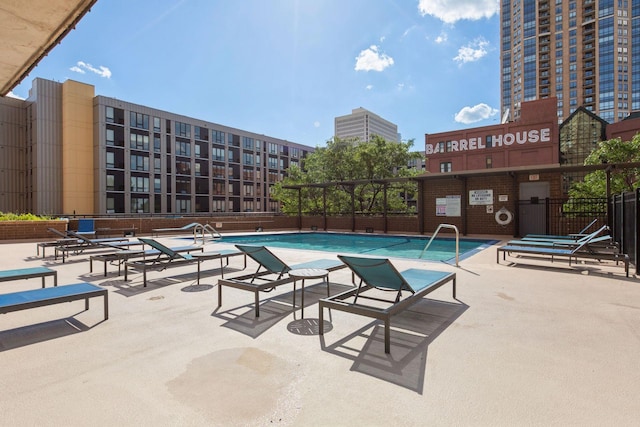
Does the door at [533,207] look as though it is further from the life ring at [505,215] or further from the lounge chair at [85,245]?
the lounge chair at [85,245]

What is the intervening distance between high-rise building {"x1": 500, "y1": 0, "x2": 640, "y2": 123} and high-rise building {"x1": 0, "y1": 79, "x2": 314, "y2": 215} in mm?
85376

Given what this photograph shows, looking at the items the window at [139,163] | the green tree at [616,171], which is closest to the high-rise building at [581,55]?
the green tree at [616,171]

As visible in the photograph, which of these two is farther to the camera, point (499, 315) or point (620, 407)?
point (499, 315)

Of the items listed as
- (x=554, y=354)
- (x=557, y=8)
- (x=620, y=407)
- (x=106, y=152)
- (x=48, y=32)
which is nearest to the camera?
(x=620, y=407)

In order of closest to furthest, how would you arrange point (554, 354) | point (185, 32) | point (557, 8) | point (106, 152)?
point (554, 354), point (185, 32), point (106, 152), point (557, 8)

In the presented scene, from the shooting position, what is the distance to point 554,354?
10.4 feet

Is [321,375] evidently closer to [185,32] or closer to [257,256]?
[257,256]

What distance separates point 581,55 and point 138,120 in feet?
367

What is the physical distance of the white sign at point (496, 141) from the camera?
1356 inches

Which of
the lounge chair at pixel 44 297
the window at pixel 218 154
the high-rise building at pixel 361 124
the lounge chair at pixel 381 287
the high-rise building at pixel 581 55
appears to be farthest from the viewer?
the high-rise building at pixel 361 124

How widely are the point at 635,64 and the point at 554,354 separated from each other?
4869 inches

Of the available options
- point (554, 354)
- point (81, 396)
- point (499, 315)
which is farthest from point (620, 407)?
point (81, 396)

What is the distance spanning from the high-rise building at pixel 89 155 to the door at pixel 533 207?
138ft

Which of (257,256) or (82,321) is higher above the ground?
(257,256)
